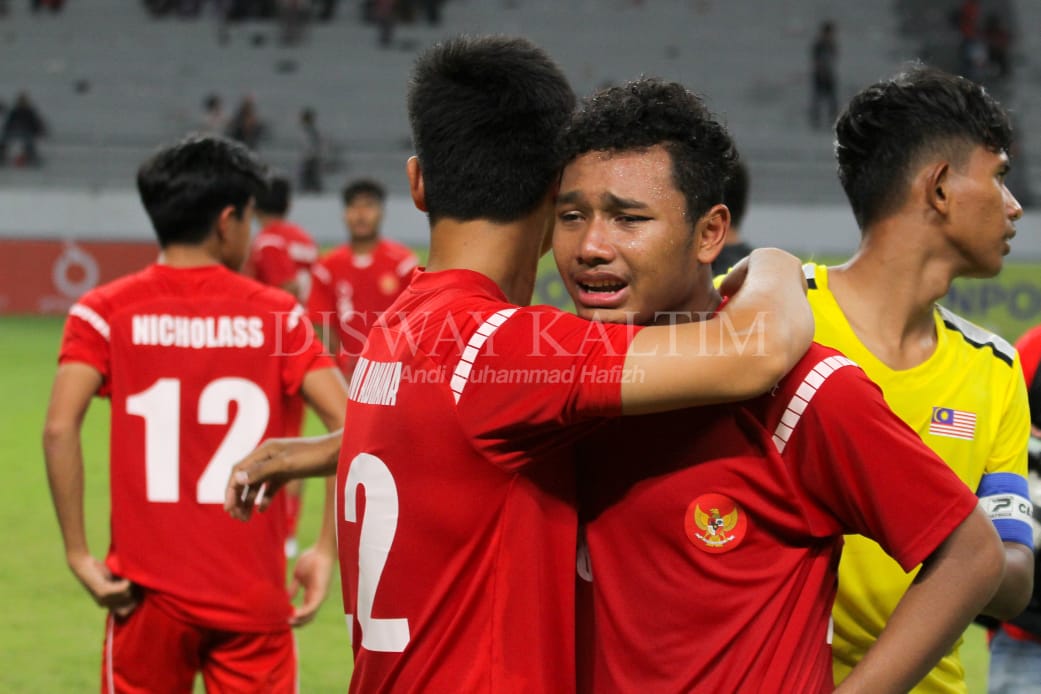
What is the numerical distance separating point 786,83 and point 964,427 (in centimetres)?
2312

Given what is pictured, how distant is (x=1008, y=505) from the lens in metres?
2.43

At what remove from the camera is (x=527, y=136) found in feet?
7.46

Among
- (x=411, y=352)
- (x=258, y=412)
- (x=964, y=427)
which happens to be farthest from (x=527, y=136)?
(x=258, y=412)

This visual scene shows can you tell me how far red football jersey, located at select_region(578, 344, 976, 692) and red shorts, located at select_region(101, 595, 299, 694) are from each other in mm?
1950

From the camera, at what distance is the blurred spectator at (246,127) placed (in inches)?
827

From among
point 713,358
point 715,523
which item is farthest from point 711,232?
point 715,523

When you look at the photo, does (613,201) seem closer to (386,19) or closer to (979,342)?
(979,342)

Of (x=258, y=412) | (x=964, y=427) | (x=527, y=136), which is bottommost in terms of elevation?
(x=258, y=412)

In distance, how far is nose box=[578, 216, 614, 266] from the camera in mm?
2098

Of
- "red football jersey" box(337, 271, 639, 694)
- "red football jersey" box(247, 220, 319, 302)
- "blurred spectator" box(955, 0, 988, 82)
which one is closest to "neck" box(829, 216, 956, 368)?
"red football jersey" box(337, 271, 639, 694)

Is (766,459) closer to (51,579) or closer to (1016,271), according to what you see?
(51,579)

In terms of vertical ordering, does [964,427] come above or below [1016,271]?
above

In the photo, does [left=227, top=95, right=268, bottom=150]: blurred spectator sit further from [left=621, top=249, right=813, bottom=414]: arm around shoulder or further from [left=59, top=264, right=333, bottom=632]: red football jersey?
[left=621, top=249, right=813, bottom=414]: arm around shoulder

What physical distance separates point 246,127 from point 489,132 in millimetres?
19518
